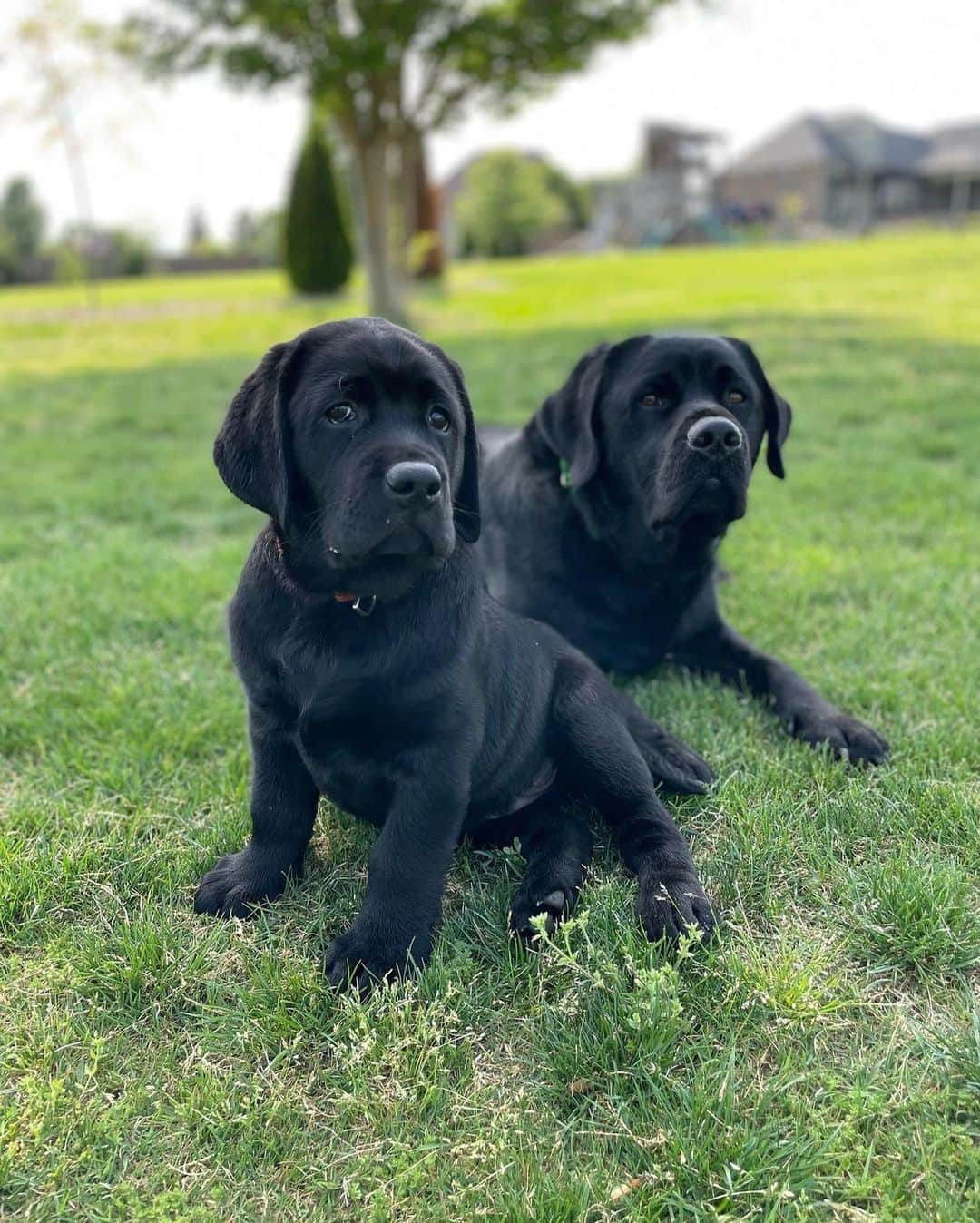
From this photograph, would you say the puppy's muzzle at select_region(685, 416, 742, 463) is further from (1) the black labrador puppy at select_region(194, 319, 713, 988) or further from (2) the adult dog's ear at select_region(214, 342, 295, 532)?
(2) the adult dog's ear at select_region(214, 342, 295, 532)

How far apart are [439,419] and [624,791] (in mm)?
987

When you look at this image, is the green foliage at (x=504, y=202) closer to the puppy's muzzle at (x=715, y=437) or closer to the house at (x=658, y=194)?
the house at (x=658, y=194)

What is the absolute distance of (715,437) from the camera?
2984 mm

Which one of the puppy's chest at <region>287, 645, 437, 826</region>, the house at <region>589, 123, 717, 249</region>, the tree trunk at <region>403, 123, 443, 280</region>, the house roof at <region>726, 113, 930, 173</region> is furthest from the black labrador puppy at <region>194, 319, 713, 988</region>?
the house roof at <region>726, 113, 930, 173</region>

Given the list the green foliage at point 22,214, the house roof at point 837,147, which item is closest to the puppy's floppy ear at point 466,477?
the green foliage at point 22,214

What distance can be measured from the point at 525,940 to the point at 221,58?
44.5 ft

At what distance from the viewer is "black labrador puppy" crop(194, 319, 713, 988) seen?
2072 millimetres

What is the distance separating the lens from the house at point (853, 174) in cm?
6194

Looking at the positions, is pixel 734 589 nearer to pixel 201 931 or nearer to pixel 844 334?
pixel 201 931

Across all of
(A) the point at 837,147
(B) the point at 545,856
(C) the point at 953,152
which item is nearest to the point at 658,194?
(A) the point at 837,147

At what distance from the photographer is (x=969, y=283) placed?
17078mm

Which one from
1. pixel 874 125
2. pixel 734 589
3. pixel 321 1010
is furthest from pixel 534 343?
pixel 874 125

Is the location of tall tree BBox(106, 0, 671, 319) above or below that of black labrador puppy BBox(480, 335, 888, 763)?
above

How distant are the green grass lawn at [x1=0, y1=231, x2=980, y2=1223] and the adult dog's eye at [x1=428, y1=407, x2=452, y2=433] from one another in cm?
103
